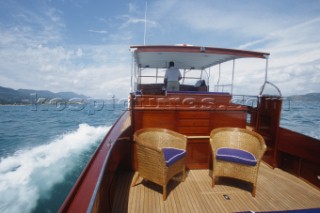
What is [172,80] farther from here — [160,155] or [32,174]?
[32,174]

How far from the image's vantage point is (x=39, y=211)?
4.12m

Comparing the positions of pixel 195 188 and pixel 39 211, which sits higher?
pixel 195 188

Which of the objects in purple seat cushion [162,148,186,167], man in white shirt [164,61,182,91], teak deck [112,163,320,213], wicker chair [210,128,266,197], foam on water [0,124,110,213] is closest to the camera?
teak deck [112,163,320,213]

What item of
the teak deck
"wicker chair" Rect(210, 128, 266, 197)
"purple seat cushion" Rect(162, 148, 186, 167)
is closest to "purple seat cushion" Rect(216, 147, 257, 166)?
"wicker chair" Rect(210, 128, 266, 197)

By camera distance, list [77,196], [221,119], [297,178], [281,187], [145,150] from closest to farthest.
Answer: [77,196] → [145,150] → [281,187] → [297,178] → [221,119]

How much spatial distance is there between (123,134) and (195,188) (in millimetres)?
1368

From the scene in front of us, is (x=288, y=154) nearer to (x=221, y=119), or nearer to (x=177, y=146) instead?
(x=221, y=119)

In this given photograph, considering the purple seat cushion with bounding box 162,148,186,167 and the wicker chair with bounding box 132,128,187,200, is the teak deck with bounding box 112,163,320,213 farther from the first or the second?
the purple seat cushion with bounding box 162,148,186,167

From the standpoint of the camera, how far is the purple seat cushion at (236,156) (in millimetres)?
2572

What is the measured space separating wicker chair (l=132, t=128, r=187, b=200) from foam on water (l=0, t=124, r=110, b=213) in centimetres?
358

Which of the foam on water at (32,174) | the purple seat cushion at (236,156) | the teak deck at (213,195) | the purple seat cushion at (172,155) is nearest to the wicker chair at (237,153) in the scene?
the purple seat cushion at (236,156)

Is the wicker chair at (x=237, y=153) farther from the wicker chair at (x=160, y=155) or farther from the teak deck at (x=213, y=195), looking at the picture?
the wicker chair at (x=160, y=155)

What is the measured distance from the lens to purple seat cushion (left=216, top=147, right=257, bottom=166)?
2.57 m

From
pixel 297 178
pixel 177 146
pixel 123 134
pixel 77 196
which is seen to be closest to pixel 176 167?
pixel 177 146
